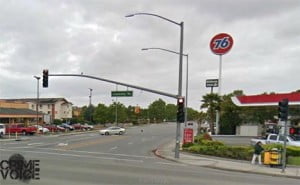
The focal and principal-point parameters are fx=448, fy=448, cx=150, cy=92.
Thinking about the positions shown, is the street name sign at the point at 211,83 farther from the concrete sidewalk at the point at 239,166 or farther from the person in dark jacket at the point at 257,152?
the person in dark jacket at the point at 257,152

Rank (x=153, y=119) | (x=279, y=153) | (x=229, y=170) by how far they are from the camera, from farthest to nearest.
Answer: (x=153, y=119) < (x=279, y=153) < (x=229, y=170)

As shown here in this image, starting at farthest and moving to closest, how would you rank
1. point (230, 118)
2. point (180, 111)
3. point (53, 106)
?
point (53, 106) < point (230, 118) < point (180, 111)

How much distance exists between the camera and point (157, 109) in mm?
188375

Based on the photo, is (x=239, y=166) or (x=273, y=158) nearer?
(x=239, y=166)

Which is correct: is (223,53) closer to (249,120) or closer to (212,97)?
(212,97)

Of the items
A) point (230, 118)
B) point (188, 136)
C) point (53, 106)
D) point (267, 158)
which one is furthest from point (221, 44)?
point (53, 106)

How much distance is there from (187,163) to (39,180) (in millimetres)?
13915

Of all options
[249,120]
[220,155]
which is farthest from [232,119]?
[220,155]

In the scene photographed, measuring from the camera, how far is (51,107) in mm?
131375

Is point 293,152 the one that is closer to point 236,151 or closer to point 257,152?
point 257,152

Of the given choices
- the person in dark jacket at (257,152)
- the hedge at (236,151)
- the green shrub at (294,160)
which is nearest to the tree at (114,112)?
the hedge at (236,151)

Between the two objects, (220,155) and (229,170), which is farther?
(220,155)

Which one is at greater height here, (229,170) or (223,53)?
(223,53)

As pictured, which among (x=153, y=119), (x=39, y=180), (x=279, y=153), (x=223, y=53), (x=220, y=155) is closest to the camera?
(x=39, y=180)
